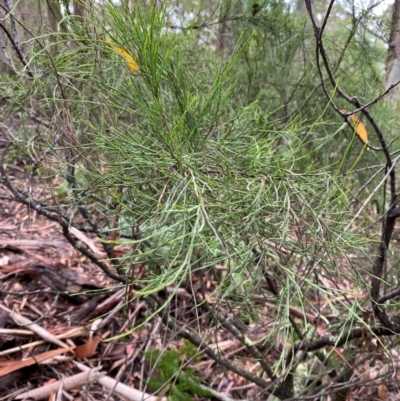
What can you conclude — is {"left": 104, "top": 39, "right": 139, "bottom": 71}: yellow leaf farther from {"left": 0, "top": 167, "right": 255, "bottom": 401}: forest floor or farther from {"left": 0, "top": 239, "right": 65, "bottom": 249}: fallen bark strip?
{"left": 0, "top": 239, "right": 65, "bottom": 249}: fallen bark strip

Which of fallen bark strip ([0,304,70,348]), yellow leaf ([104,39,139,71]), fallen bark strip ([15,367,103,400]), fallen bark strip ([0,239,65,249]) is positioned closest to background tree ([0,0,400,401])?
yellow leaf ([104,39,139,71])

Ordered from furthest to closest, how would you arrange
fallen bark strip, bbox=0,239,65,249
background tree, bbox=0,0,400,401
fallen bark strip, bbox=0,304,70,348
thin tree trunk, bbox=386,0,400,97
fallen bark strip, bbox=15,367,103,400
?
fallen bark strip, bbox=0,239,65,249 < fallen bark strip, bbox=0,304,70,348 < fallen bark strip, bbox=15,367,103,400 < thin tree trunk, bbox=386,0,400,97 < background tree, bbox=0,0,400,401

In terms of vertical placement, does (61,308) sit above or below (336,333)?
below

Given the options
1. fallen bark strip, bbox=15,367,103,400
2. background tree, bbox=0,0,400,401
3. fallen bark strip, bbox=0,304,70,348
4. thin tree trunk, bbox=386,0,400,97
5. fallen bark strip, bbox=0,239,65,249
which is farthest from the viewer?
fallen bark strip, bbox=0,239,65,249

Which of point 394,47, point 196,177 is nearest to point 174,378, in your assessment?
point 196,177

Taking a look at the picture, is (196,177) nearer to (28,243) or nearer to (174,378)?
(174,378)

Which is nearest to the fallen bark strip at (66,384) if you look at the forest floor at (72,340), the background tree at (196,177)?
the forest floor at (72,340)

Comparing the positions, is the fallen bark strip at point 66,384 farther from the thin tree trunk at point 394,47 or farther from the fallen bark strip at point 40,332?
the thin tree trunk at point 394,47

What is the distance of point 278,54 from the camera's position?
6.12ft

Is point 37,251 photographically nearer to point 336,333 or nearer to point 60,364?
point 60,364

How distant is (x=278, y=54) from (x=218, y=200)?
1.36 meters

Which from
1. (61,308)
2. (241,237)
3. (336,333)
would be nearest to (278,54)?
(336,333)

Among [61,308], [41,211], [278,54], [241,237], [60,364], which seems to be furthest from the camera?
[278,54]

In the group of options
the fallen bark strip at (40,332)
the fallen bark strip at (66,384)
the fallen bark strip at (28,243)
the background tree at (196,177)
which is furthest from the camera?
the fallen bark strip at (28,243)
